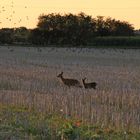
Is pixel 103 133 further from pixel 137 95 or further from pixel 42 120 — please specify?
pixel 137 95

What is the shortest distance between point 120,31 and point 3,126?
90.7m

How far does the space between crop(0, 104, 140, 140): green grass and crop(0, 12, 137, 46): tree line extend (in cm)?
6076

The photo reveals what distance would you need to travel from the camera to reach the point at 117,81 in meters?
21.3

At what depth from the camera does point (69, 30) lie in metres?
90.6

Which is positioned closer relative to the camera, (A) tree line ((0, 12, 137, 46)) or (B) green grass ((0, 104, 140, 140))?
(B) green grass ((0, 104, 140, 140))

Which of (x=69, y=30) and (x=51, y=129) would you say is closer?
(x=51, y=129)

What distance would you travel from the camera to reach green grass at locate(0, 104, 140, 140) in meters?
9.59

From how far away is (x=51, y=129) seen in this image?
33.6 feet

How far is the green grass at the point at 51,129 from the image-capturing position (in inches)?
378

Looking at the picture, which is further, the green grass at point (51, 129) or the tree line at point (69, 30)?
the tree line at point (69, 30)

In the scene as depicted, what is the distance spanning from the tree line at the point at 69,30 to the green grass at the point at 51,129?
6076 cm

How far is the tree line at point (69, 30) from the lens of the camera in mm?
83938

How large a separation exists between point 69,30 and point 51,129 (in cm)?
8070

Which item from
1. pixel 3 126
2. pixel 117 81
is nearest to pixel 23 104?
pixel 3 126
